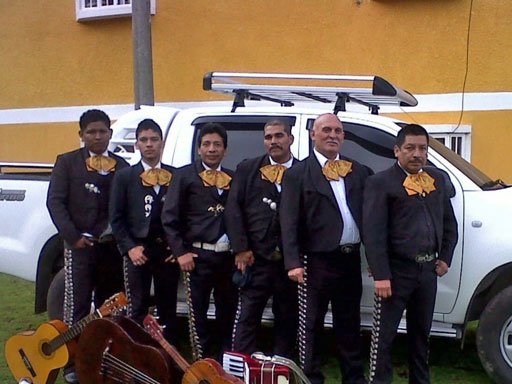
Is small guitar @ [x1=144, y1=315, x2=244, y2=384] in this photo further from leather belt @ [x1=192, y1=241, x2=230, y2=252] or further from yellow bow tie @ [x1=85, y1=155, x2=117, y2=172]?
yellow bow tie @ [x1=85, y1=155, x2=117, y2=172]

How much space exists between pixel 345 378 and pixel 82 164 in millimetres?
2352

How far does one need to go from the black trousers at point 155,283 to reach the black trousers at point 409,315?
150cm

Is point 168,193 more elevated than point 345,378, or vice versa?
point 168,193

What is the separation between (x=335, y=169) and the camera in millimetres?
4656

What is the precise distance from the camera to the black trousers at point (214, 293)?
4.99 metres

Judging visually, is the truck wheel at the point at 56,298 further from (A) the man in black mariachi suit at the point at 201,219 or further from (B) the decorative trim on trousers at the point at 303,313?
(B) the decorative trim on trousers at the point at 303,313

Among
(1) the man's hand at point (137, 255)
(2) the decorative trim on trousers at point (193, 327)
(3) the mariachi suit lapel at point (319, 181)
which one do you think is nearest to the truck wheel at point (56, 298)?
(1) the man's hand at point (137, 255)

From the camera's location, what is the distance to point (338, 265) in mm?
4664

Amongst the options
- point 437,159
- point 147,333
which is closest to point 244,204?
point 147,333

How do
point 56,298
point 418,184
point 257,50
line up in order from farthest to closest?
point 257,50, point 56,298, point 418,184

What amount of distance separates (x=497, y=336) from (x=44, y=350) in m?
3.09

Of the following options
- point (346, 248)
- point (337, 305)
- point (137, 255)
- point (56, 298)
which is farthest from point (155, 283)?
point (346, 248)

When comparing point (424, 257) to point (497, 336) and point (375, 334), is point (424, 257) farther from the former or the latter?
point (497, 336)

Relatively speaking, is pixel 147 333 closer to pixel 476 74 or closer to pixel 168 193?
pixel 168 193
